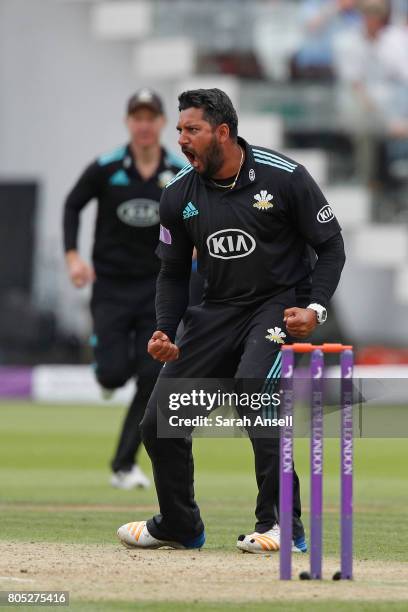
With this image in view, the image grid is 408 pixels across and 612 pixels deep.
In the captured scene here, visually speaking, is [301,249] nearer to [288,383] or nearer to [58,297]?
[288,383]

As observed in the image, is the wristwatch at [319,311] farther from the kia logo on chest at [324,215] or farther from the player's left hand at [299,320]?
the kia logo on chest at [324,215]

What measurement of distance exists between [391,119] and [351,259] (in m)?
2.89

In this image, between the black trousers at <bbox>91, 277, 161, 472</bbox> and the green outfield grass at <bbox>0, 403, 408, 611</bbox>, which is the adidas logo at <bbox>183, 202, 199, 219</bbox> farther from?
the black trousers at <bbox>91, 277, 161, 472</bbox>

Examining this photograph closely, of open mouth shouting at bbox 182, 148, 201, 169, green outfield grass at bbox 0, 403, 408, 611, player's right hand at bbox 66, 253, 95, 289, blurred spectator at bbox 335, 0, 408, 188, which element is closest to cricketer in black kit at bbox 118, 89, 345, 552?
open mouth shouting at bbox 182, 148, 201, 169

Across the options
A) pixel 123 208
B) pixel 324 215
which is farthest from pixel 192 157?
pixel 123 208

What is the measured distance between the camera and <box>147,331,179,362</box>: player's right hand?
677 centimetres

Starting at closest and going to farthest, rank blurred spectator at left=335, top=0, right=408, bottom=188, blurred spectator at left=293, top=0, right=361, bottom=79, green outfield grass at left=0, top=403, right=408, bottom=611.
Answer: green outfield grass at left=0, top=403, right=408, bottom=611
blurred spectator at left=335, top=0, right=408, bottom=188
blurred spectator at left=293, top=0, right=361, bottom=79

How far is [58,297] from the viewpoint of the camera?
885 inches

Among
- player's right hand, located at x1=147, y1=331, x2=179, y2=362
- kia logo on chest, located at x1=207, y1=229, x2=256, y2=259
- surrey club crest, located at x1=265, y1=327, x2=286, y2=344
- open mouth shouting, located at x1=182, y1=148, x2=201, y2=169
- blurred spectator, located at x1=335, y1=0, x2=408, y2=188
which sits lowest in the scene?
player's right hand, located at x1=147, y1=331, x2=179, y2=362

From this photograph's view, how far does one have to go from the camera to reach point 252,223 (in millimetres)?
6758

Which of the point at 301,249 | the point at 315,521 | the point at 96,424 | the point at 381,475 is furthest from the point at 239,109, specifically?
the point at 315,521

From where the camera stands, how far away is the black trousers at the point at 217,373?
22.2 ft

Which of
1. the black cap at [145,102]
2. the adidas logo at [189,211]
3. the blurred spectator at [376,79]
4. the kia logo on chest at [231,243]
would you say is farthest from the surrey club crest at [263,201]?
the blurred spectator at [376,79]

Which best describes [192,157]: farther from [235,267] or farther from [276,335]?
[276,335]
